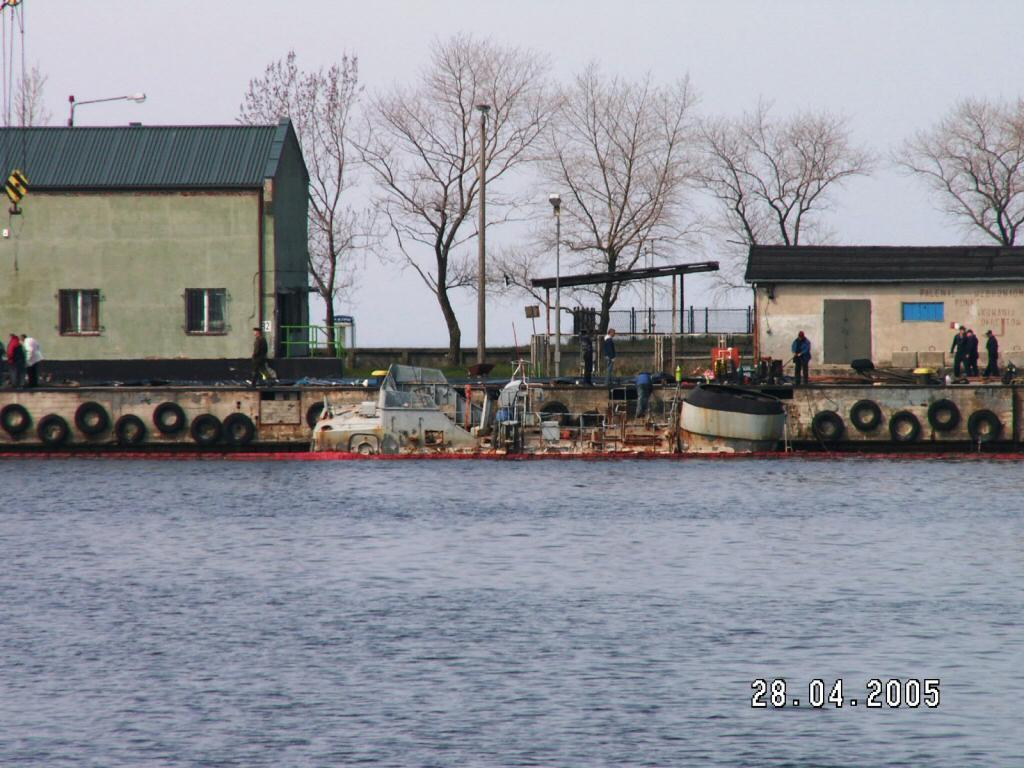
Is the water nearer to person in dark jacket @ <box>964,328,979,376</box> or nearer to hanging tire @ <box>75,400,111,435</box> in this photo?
hanging tire @ <box>75,400,111,435</box>

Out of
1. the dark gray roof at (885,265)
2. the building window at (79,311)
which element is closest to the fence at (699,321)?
the dark gray roof at (885,265)

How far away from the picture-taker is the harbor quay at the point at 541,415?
48.3 meters

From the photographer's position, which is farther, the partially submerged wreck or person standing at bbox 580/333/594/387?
person standing at bbox 580/333/594/387

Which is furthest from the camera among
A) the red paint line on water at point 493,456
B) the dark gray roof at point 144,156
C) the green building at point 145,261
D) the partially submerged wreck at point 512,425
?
the dark gray roof at point 144,156

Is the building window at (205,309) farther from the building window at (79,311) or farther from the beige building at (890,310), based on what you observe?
the beige building at (890,310)

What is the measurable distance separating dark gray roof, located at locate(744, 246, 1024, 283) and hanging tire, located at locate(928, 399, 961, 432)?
26.2 feet

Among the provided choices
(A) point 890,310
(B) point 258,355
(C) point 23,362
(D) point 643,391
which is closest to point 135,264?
(C) point 23,362

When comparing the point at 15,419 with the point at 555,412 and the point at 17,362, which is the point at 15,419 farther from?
the point at 555,412

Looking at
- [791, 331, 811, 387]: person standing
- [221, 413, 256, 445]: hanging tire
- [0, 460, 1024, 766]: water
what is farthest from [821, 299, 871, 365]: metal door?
[221, 413, 256, 445]: hanging tire

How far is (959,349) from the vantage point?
50344 mm

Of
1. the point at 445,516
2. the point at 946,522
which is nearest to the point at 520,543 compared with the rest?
the point at 445,516

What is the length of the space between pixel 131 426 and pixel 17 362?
439 cm

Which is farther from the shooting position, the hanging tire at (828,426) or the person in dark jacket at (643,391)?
the hanging tire at (828,426)

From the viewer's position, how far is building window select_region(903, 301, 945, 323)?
181 feet
